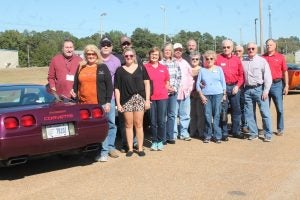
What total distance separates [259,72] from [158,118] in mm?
2070

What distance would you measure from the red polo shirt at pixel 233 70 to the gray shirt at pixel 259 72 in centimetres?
15

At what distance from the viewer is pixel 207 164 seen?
6473mm

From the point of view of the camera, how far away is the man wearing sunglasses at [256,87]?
826 cm

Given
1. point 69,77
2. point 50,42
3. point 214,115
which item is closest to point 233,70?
point 214,115

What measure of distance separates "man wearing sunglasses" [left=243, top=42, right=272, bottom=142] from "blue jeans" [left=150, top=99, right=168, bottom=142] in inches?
67.4

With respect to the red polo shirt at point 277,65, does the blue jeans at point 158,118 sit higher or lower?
lower

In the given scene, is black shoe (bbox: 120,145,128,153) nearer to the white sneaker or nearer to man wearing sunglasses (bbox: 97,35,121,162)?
man wearing sunglasses (bbox: 97,35,121,162)

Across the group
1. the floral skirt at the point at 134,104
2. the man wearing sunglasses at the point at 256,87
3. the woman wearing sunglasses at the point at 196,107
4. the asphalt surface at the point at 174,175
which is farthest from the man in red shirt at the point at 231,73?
the floral skirt at the point at 134,104

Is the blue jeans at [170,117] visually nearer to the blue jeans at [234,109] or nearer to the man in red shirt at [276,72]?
the blue jeans at [234,109]

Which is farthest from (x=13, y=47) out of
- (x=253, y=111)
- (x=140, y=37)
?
(x=253, y=111)

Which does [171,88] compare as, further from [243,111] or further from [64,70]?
[64,70]

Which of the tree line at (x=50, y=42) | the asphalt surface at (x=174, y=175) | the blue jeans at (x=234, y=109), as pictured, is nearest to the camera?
the asphalt surface at (x=174, y=175)

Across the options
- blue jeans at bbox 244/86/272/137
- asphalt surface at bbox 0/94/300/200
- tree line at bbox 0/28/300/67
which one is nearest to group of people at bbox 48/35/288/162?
blue jeans at bbox 244/86/272/137

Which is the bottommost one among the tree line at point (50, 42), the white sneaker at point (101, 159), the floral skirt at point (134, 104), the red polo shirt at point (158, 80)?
the white sneaker at point (101, 159)
